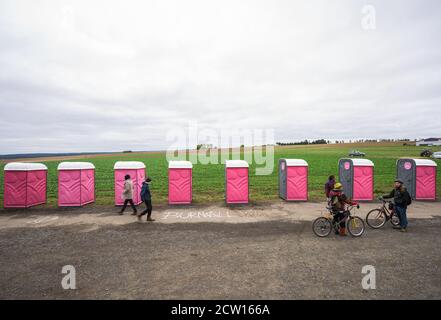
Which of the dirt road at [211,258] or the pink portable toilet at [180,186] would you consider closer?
the dirt road at [211,258]

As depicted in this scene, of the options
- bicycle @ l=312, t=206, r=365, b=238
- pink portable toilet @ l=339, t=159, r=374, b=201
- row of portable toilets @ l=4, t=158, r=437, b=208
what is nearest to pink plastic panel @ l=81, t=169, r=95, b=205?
row of portable toilets @ l=4, t=158, r=437, b=208

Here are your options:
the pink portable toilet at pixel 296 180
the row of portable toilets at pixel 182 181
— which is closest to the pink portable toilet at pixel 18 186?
the row of portable toilets at pixel 182 181

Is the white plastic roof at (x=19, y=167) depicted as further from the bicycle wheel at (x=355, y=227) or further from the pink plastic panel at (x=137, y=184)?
the bicycle wheel at (x=355, y=227)

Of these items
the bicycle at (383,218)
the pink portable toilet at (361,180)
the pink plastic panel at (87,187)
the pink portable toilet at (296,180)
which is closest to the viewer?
the bicycle at (383,218)

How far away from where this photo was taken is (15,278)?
16.7ft

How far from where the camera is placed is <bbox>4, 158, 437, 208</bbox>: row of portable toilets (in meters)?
11.7

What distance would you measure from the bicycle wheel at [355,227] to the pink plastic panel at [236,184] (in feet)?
18.3

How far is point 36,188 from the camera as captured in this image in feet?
40.0

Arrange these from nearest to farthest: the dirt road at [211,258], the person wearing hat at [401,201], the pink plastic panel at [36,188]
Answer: the dirt road at [211,258], the person wearing hat at [401,201], the pink plastic panel at [36,188]

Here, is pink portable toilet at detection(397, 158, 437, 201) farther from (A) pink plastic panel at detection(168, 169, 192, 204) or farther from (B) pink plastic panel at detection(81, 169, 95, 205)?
(B) pink plastic panel at detection(81, 169, 95, 205)

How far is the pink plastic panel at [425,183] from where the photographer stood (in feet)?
43.2

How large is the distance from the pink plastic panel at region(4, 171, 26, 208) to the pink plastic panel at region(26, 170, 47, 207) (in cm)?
19

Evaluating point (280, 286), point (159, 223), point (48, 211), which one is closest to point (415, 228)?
point (280, 286)
